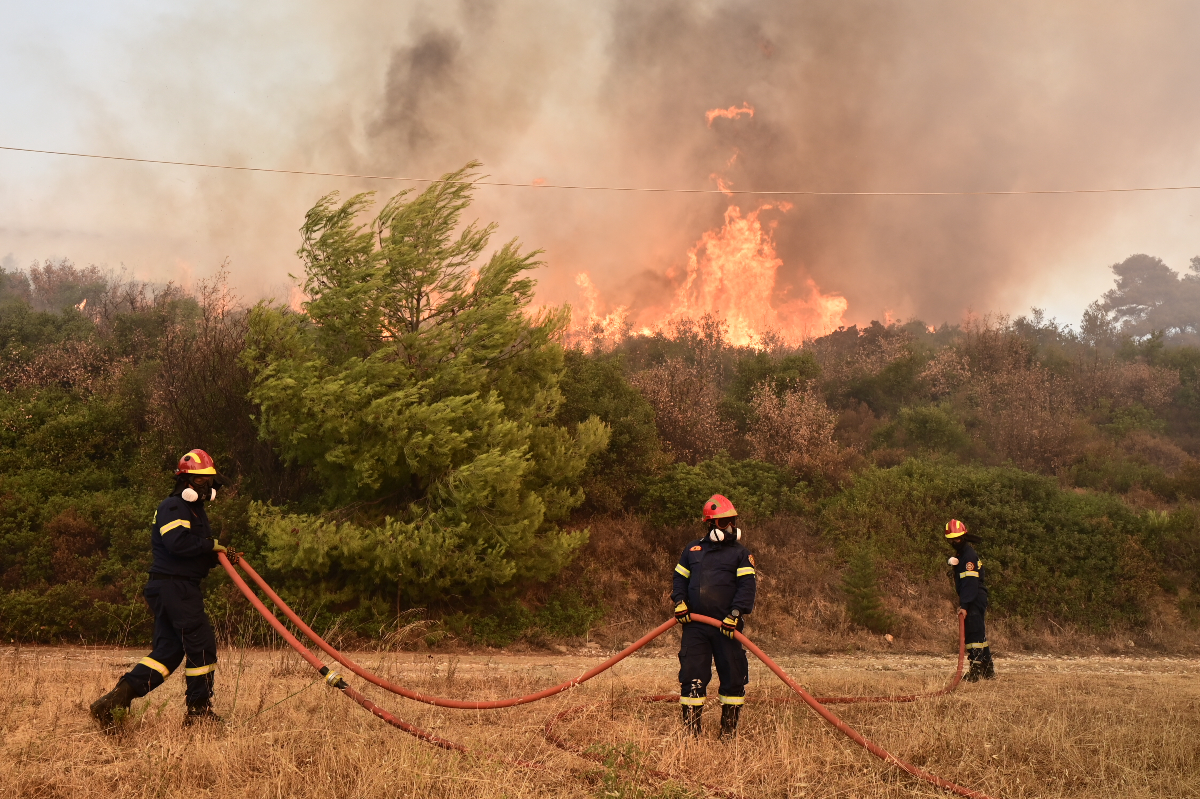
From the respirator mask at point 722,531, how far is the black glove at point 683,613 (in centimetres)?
70

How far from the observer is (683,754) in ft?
19.8

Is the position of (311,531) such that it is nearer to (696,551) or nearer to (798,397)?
(696,551)

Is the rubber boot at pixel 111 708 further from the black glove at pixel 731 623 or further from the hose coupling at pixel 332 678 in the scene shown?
the black glove at pixel 731 623

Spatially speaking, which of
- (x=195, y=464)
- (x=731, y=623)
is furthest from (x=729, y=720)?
(x=195, y=464)

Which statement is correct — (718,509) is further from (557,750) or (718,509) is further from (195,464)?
(195,464)

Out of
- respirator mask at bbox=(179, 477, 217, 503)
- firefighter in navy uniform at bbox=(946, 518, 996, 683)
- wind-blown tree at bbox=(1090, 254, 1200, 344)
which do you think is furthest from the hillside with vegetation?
wind-blown tree at bbox=(1090, 254, 1200, 344)

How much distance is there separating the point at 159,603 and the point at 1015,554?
20.0m

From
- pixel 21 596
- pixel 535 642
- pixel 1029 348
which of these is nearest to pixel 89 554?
pixel 21 596

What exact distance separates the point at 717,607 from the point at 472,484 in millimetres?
8913

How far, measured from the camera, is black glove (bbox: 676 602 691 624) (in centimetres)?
715

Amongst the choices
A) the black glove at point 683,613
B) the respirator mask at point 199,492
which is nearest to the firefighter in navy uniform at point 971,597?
the black glove at point 683,613

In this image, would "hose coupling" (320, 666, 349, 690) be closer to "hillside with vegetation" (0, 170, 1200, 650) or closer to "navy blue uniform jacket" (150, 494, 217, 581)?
"navy blue uniform jacket" (150, 494, 217, 581)

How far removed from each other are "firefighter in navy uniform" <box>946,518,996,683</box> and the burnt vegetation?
554cm

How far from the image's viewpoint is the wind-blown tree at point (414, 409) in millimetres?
15352
